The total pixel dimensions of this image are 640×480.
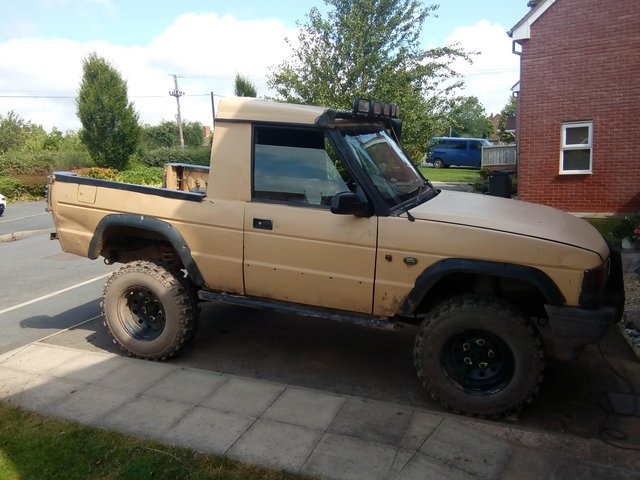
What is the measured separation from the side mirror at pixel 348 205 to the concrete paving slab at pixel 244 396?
4.78ft

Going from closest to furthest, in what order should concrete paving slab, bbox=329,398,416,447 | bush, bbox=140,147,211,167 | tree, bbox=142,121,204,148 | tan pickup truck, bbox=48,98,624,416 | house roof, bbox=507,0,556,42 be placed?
concrete paving slab, bbox=329,398,416,447 < tan pickup truck, bbox=48,98,624,416 < house roof, bbox=507,0,556,42 < bush, bbox=140,147,211,167 < tree, bbox=142,121,204,148

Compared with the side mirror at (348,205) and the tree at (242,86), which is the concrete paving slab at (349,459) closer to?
the side mirror at (348,205)

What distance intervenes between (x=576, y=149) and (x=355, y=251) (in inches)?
397

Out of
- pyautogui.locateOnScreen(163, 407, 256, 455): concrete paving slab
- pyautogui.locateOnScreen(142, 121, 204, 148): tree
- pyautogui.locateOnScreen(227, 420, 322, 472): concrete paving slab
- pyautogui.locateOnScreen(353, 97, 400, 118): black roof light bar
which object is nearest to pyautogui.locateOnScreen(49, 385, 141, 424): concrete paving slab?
pyautogui.locateOnScreen(163, 407, 256, 455): concrete paving slab

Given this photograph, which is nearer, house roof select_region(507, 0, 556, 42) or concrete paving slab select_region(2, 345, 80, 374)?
concrete paving slab select_region(2, 345, 80, 374)

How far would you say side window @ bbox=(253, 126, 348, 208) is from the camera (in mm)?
4102

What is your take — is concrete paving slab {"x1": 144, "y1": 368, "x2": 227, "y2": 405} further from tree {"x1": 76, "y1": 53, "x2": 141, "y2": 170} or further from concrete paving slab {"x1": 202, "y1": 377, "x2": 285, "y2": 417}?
tree {"x1": 76, "y1": 53, "x2": 141, "y2": 170}

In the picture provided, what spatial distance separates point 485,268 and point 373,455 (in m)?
1.39

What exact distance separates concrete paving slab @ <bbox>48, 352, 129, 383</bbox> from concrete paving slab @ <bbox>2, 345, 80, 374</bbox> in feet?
0.27

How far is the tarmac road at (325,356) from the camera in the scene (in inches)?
153

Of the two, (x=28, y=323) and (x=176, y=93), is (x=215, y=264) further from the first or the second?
(x=176, y=93)

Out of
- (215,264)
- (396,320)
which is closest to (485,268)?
(396,320)

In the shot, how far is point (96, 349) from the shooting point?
16.4ft

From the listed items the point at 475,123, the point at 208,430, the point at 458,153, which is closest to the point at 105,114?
the point at 458,153
